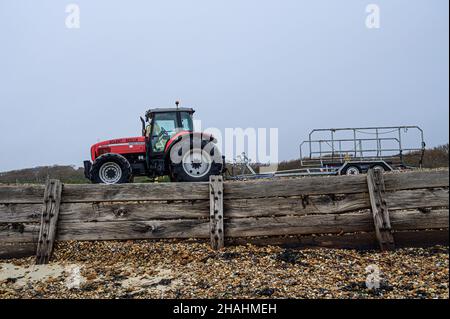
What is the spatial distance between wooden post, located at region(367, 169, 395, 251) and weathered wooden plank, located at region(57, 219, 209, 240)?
249cm

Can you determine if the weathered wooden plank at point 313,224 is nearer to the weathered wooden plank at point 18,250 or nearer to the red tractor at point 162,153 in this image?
the weathered wooden plank at point 18,250

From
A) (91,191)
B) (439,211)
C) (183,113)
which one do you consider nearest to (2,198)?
(91,191)

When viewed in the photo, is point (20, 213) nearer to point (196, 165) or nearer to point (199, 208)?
point (199, 208)

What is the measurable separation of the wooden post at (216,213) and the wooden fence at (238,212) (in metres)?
0.02

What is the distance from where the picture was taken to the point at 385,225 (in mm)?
5016

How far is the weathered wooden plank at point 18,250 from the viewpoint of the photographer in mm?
5711

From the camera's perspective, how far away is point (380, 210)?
16.8 ft

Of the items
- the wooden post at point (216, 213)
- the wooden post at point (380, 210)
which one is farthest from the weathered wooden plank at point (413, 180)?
the wooden post at point (216, 213)

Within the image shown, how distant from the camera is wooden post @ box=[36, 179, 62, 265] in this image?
5480mm

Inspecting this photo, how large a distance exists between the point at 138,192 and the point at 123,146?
13.7 ft
